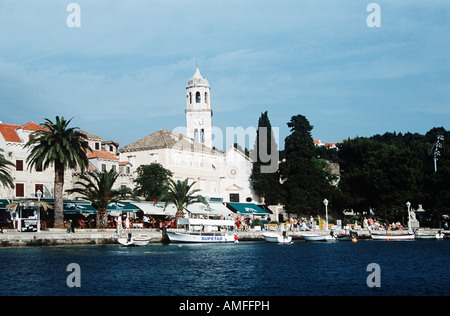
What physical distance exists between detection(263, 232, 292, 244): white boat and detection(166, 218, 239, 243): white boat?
3847 mm

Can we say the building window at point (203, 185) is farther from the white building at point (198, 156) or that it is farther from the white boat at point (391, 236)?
the white boat at point (391, 236)

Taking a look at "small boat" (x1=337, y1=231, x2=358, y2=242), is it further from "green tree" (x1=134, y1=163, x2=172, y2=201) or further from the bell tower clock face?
the bell tower clock face

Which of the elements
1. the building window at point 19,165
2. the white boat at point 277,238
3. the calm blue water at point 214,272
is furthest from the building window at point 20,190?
the white boat at point 277,238

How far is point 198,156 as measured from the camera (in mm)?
74000

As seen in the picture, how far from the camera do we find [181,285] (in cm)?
2562

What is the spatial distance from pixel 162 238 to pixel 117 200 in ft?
17.8

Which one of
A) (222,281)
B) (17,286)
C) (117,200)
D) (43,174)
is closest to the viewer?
(17,286)

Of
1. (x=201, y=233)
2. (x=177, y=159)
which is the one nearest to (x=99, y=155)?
(x=177, y=159)

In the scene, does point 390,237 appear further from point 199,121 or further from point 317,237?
point 199,121

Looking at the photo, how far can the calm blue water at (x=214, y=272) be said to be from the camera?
80.2 ft

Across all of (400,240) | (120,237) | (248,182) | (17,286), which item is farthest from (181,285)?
(248,182)

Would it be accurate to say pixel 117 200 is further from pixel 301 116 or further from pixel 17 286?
pixel 301 116

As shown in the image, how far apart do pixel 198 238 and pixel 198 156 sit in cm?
2318

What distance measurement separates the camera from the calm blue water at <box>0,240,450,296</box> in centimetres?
2445
